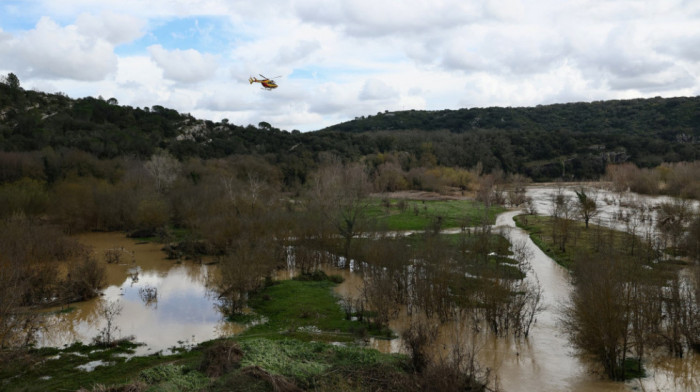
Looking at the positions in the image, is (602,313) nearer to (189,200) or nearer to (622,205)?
(189,200)

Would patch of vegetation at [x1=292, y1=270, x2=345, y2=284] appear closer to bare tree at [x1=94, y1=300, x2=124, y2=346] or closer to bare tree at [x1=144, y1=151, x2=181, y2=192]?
bare tree at [x1=94, y1=300, x2=124, y2=346]

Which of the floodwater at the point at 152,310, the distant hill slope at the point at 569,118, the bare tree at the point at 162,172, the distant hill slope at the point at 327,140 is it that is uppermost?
the distant hill slope at the point at 569,118

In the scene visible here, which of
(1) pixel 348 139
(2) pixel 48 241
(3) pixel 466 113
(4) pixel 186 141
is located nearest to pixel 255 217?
(2) pixel 48 241

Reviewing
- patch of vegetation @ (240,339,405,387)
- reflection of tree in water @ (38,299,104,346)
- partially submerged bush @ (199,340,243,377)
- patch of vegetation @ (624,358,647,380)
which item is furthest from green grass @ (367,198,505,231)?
partially submerged bush @ (199,340,243,377)

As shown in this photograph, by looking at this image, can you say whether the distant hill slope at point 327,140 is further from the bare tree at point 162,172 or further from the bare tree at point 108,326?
the bare tree at point 108,326

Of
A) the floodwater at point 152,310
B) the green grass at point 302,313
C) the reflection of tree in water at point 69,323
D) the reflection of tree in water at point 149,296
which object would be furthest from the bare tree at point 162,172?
the green grass at point 302,313

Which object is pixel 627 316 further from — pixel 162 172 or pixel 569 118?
pixel 569 118
